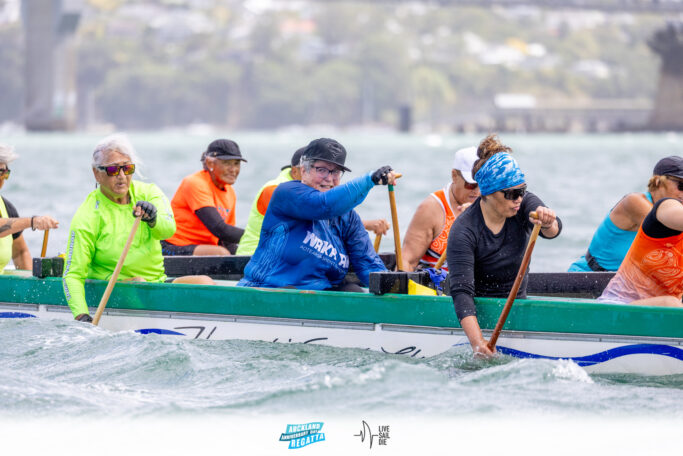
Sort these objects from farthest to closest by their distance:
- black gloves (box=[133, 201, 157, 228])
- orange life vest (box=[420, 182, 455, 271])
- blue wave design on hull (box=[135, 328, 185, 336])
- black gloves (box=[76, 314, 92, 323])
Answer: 1. orange life vest (box=[420, 182, 455, 271])
2. blue wave design on hull (box=[135, 328, 185, 336])
3. black gloves (box=[76, 314, 92, 323])
4. black gloves (box=[133, 201, 157, 228])

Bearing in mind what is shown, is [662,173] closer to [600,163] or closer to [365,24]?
[600,163]

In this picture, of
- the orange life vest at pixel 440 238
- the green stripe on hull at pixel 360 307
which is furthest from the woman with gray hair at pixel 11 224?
the orange life vest at pixel 440 238

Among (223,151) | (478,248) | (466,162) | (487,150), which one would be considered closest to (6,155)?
(223,151)

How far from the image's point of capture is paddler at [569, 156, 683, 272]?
19.3ft

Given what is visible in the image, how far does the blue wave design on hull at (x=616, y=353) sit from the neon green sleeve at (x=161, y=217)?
225cm

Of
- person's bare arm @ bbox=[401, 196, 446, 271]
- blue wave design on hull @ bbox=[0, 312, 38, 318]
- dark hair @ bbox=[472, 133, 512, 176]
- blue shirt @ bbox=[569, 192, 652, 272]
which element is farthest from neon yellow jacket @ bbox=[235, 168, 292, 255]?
blue shirt @ bbox=[569, 192, 652, 272]

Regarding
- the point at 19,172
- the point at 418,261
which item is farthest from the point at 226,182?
the point at 19,172

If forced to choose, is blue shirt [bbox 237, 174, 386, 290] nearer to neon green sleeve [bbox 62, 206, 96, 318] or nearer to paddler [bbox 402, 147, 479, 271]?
paddler [bbox 402, 147, 479, 271]

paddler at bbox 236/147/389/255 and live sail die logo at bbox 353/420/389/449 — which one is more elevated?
paddler at bbox 236/147/389/255

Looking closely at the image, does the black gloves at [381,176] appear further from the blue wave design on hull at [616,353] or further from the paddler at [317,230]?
the blue wave design on hull at [616,353]

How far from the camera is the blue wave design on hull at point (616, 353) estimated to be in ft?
18.8

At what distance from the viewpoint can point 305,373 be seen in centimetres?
605

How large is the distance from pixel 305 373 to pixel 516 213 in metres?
1.52

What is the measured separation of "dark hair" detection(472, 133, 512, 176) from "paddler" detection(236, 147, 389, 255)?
5.09ft
